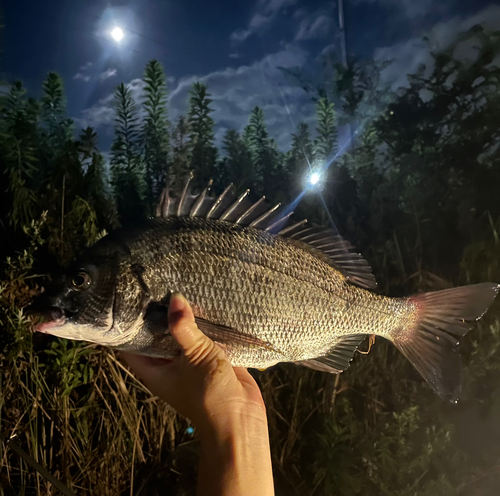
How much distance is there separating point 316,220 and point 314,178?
0.81 feet

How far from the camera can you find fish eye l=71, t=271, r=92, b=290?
87 centimetres

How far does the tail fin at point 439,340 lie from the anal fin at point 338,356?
14 cm

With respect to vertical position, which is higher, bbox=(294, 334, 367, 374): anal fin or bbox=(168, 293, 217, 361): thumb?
bbox=(168, 293, 217, 361): thumb

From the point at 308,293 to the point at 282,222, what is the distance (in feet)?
0.80

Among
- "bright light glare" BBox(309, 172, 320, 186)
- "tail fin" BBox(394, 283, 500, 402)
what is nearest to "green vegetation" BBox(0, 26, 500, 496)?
"bright light glare" BBox(309, 172, 320, 186)

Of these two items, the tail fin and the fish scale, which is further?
the tail fin

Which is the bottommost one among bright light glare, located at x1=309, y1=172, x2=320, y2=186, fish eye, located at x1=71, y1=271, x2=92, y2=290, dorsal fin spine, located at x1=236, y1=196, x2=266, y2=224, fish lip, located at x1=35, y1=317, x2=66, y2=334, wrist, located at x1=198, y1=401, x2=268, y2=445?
wrist, located at x1=198, y1=401, x2=268, y2=445

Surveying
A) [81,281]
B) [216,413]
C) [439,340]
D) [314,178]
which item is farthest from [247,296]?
[314,178]

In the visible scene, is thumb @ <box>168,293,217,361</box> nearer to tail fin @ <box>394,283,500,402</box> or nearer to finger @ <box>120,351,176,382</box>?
finger @ <box>120,351,176,382</box>

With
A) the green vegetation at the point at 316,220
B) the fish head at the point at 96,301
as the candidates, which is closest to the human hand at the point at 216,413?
the fish head at the point at 96,301

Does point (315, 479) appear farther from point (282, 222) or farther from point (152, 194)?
point (152, 194)

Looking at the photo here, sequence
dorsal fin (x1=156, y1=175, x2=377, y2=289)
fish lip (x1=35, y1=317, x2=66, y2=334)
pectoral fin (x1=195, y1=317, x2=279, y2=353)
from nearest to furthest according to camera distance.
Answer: fish lip (x1=35, y1=317, x2=66, y2=334), pectoral fin (x1=195, y1=317, x2=279, y2=353), dorsal fin (x1=156, y1=175, x2=377, y2=289)

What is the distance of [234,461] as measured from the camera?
2.85 ft

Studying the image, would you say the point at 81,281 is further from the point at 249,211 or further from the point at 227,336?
the point at 249,211
